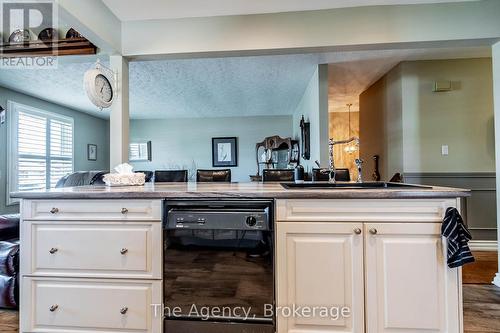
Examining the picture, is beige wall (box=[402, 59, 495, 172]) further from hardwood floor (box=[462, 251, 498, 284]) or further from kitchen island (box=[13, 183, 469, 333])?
kitchen island (box=[13, 183, 469, 333])

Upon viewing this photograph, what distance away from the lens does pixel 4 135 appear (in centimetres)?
428

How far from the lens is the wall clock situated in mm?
2033

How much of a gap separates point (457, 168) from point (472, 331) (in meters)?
2.34

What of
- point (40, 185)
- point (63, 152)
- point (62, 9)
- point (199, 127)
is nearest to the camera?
point (62, 9)

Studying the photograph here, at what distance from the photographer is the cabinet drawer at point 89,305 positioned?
154 cm

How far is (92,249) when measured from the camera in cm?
156

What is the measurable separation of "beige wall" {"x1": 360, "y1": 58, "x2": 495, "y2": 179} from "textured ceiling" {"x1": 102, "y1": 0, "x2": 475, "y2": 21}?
150 cm

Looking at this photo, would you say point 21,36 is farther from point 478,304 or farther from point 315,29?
point 478,304

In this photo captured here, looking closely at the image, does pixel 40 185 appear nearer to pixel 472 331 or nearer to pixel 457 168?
pixel 472 331

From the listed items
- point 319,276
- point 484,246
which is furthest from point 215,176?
point 484,246

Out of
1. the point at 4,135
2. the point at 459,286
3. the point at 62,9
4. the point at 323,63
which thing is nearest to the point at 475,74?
the point at 323,63

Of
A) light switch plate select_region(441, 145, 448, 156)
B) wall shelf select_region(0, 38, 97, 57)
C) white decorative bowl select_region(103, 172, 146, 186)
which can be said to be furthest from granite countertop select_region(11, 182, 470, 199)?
light switch plate select_region(441, 145, 448, 156)

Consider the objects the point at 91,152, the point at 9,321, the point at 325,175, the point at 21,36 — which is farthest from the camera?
the point at 91,152

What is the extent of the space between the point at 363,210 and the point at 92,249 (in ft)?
4.92
